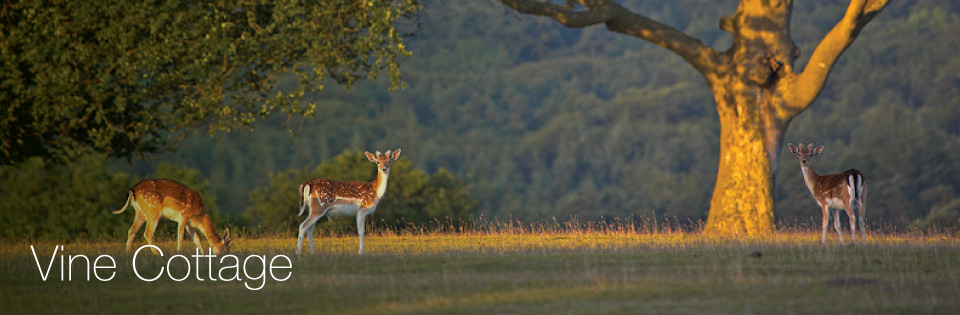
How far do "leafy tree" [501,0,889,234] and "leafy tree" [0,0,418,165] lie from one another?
584 centimetres

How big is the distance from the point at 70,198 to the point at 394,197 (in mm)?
10528

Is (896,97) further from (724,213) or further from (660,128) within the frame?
(724,213)

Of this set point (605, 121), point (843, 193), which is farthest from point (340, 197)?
point (605, 121)

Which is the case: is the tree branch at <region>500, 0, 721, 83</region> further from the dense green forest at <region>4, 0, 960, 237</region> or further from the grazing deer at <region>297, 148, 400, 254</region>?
the dense green forest at <region>4, 0, 960, 237</region>

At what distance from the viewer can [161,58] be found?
2172 cm

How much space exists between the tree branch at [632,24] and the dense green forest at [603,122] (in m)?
50.4

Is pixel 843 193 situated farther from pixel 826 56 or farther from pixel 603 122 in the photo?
pixel 603 122

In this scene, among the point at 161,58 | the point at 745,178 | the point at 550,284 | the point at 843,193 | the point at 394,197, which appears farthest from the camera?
the point at 394,197

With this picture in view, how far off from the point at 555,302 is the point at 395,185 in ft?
92.3

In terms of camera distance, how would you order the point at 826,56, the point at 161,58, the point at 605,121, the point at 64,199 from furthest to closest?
the point at 605,121 < the point at 64,199 < the point at 826,56 < the point at 161,58

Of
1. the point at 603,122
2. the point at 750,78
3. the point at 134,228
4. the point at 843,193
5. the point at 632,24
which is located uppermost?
the point at 632,24

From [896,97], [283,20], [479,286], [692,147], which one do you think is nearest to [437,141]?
[692,147]

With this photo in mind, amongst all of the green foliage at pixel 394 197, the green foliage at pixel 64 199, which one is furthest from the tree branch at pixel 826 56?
the green foliage at pixel 64 199

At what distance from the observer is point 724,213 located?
2886 centimetres
